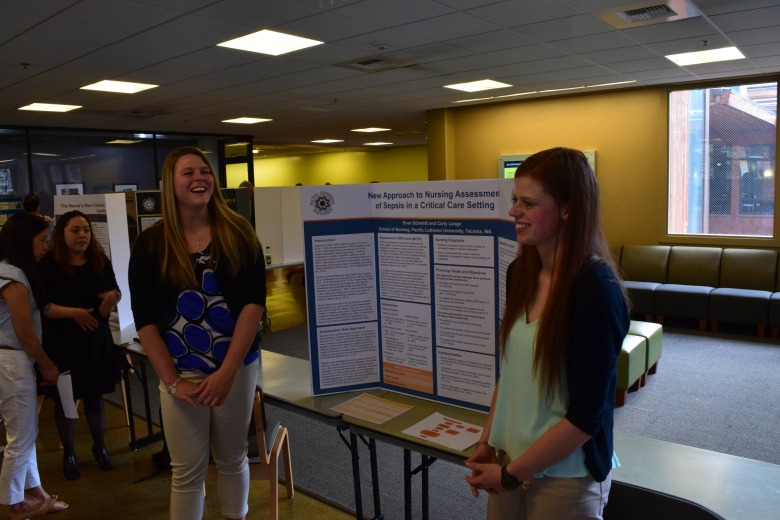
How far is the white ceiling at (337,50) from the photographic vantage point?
4.25 meters

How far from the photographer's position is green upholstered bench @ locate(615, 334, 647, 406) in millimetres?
4715

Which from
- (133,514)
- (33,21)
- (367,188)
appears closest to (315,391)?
(367,188)

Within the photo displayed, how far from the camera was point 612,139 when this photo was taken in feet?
28.4

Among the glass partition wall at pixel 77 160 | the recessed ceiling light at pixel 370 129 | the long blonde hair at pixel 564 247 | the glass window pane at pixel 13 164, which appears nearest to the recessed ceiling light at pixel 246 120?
the glass partition wall at pixel 77 160

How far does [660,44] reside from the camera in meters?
5.68

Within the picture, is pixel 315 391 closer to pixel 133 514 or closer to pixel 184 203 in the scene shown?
pixel 184 203

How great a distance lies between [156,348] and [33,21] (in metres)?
3.34

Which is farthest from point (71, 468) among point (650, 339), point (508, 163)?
point (508, 163)

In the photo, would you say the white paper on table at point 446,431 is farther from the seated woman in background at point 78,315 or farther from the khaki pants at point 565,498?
the seated woman in background at point 78,315

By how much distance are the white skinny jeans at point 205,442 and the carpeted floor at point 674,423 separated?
114cm

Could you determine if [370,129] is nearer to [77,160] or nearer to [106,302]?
[77,160]

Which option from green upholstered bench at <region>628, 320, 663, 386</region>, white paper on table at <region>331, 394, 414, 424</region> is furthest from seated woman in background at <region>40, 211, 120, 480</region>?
green upholstered bench at <region>628, 320, 663, 386</region>

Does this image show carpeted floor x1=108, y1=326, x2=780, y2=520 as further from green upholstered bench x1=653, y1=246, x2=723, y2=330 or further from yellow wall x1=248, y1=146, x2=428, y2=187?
yellow wall x1=248, y1=146, x2=428, y2=187

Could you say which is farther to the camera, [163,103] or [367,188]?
[163,103]
